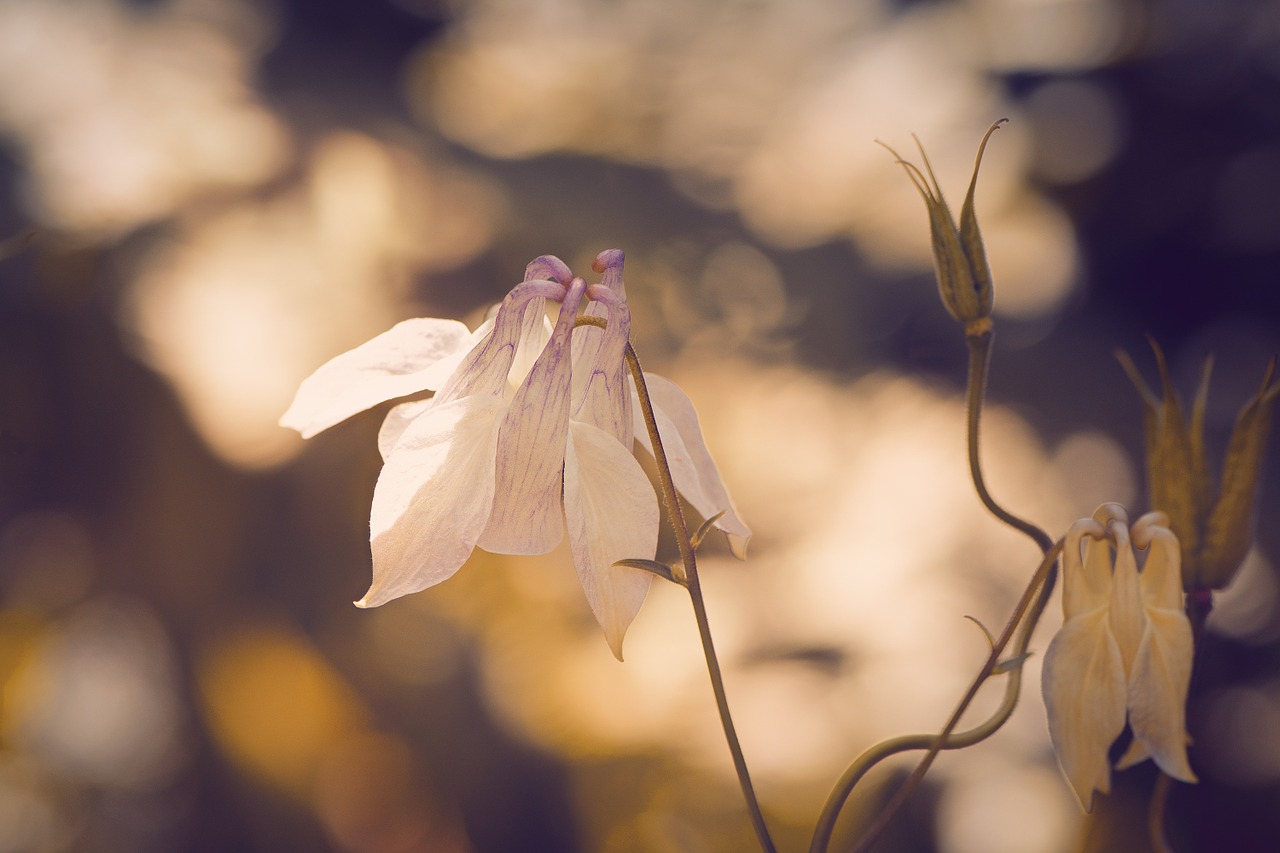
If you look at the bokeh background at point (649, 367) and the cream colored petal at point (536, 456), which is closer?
the cream colored petal at point (536, 456)

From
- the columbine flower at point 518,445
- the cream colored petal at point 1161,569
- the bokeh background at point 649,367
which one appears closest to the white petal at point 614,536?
the columbine flower at point 518,445

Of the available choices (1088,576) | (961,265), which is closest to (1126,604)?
(1088,576)

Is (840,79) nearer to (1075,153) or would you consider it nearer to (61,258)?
(1075,153)

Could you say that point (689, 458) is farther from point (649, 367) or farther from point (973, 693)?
point (649, 367)

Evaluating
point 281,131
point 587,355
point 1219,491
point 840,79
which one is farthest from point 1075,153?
point 587,355

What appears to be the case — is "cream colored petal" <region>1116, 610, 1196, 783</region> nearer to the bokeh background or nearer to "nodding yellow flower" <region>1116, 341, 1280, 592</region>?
"nodding yellow flower" <region>1116, 341, 1280, 592</region>

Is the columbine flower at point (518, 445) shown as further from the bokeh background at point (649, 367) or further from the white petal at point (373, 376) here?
the bokeh background at point (649, 367)
